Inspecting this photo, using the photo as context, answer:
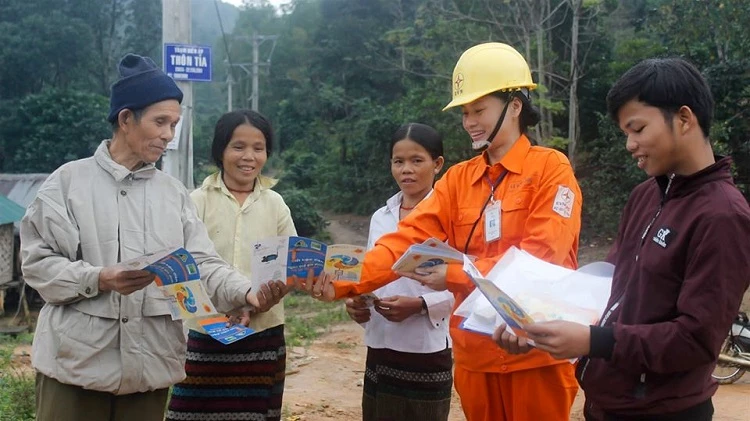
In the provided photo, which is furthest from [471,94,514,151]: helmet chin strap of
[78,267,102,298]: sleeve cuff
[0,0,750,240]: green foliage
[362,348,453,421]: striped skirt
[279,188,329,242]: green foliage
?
[279,188,329,242]: green foliage

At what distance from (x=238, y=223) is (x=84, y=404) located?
1098 mm

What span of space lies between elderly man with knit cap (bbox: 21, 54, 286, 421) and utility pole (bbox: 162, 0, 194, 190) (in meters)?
5.63

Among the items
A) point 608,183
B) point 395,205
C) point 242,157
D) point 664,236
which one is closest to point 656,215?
point 664,236

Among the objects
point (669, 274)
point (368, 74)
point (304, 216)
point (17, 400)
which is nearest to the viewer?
point (669, 274)

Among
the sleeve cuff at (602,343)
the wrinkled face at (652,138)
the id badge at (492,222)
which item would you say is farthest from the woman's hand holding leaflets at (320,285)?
the wrinkled face at (652,138)

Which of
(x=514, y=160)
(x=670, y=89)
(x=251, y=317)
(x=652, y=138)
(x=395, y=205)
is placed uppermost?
(x=670, y=89)

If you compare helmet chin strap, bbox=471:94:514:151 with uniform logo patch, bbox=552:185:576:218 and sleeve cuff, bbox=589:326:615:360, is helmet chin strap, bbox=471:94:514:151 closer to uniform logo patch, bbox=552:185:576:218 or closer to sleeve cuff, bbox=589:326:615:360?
uniform logo patch, bbox=552:185:576:218

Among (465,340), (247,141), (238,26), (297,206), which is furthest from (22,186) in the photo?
(238,26)

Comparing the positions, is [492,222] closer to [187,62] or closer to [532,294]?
[532,294]

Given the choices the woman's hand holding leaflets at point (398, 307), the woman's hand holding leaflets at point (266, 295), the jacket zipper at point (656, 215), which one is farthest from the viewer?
the woman's hand holding leaflets at point (398, 307)

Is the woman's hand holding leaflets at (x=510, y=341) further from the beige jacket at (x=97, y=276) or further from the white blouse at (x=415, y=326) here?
the beige jacket at (x=97, y=276)

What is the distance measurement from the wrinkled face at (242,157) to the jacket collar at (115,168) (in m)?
0.75

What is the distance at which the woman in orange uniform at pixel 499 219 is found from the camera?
2.48 m

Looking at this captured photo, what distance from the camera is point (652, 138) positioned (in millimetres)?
1925
